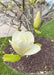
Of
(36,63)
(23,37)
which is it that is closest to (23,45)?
(23,37)

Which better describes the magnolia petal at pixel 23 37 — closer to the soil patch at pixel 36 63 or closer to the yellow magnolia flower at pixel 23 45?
the yellow magnolia flower at pixel 23 45

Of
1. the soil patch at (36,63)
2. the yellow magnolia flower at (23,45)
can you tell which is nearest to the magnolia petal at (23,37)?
the yellow magnolia flower at (23,45)

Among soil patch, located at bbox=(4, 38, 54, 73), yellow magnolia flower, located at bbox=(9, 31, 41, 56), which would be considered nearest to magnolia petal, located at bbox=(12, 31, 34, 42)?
yellow magnolia flower, located at bbox=(9, 31, 41, 56)

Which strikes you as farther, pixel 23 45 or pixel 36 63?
pixel 36 63

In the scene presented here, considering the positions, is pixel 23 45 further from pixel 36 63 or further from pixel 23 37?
pixel 36 63

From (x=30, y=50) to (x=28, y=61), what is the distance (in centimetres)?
147

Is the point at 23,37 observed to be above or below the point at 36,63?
above

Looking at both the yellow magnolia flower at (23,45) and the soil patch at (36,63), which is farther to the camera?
the soil patch at (36,63)

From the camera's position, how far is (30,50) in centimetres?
50

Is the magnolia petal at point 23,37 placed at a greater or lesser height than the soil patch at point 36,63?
greater

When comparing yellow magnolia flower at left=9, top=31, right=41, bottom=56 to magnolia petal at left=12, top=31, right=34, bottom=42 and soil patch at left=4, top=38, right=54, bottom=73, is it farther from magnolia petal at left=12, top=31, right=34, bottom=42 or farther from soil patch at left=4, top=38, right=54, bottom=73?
soil patch at left=4, top=38, right=54, bottom=73

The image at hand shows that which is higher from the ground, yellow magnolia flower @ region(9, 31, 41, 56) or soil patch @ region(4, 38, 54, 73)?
yellow magnolia flower @ region(9, 31, 41, 56)

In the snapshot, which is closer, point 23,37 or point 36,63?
point 23,37

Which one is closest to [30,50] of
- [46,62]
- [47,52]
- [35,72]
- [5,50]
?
[35,72]
